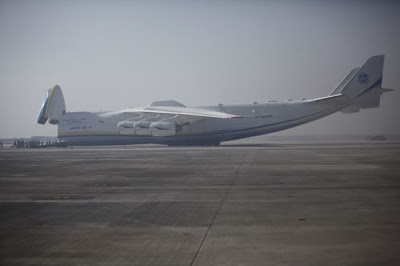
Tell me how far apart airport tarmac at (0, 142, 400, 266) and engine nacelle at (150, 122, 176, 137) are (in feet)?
93.4

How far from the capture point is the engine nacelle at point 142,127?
1805 inches

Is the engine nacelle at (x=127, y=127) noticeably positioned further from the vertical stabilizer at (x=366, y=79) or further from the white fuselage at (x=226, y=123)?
the vertical stabilizer at (x=366, y=79)

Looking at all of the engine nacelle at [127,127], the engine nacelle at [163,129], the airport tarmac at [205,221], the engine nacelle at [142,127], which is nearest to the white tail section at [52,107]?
the engine nacelle at [127,127]

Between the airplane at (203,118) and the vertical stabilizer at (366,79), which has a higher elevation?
the vertical stabilizer at (366,79)

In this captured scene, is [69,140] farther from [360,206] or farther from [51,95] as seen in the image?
[360,206]

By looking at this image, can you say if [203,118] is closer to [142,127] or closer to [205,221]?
[142,127]

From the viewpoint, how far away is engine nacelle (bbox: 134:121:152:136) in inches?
1805

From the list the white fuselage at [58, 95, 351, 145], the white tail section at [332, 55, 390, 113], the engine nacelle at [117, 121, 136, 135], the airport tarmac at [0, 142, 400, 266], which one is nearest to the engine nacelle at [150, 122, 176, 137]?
the white fuselage at [58, 95, 351, 145]

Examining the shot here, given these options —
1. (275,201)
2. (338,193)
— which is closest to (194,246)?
(275,201)

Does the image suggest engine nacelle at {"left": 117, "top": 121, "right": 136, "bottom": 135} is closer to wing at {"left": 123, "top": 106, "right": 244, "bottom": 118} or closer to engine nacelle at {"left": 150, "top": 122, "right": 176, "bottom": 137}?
wing at {"left": 123, "top": 106, "right": 244, "bottom": 118}

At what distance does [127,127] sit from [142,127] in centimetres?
196

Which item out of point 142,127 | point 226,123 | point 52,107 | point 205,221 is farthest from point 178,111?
point 205,221

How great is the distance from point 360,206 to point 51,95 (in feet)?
149

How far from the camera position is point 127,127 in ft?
153
